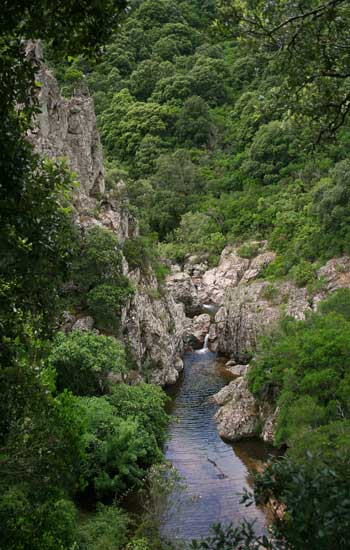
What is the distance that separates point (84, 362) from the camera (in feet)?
78.0

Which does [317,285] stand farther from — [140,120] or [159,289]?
[140,120]

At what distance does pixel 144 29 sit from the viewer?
9875cm

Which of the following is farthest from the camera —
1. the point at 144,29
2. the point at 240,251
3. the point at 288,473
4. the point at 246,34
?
the point at 144,29

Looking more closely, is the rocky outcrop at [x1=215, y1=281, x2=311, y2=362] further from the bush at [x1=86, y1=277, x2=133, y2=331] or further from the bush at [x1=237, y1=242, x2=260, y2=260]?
the bush at [x1=86, y1=277, x2=133, y2=331]

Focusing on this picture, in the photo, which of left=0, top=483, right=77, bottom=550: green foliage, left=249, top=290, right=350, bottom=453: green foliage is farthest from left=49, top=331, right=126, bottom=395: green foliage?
left=0, top=483, right=77, bottom=550: green foliage

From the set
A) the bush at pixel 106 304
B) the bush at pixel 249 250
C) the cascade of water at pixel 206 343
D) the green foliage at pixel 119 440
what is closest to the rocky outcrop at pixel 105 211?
the bush at pixel 106 304

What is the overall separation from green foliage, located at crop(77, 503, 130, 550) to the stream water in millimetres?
2014

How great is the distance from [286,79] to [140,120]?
7055cm

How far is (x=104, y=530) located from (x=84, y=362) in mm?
7419

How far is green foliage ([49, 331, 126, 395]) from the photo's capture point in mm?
23688

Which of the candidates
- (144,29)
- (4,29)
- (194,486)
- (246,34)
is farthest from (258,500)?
(144,29)

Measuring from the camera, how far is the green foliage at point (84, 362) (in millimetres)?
23688

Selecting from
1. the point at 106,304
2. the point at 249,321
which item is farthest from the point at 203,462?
the point at 249,321

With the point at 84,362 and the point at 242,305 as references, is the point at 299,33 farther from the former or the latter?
the point at 242,305
